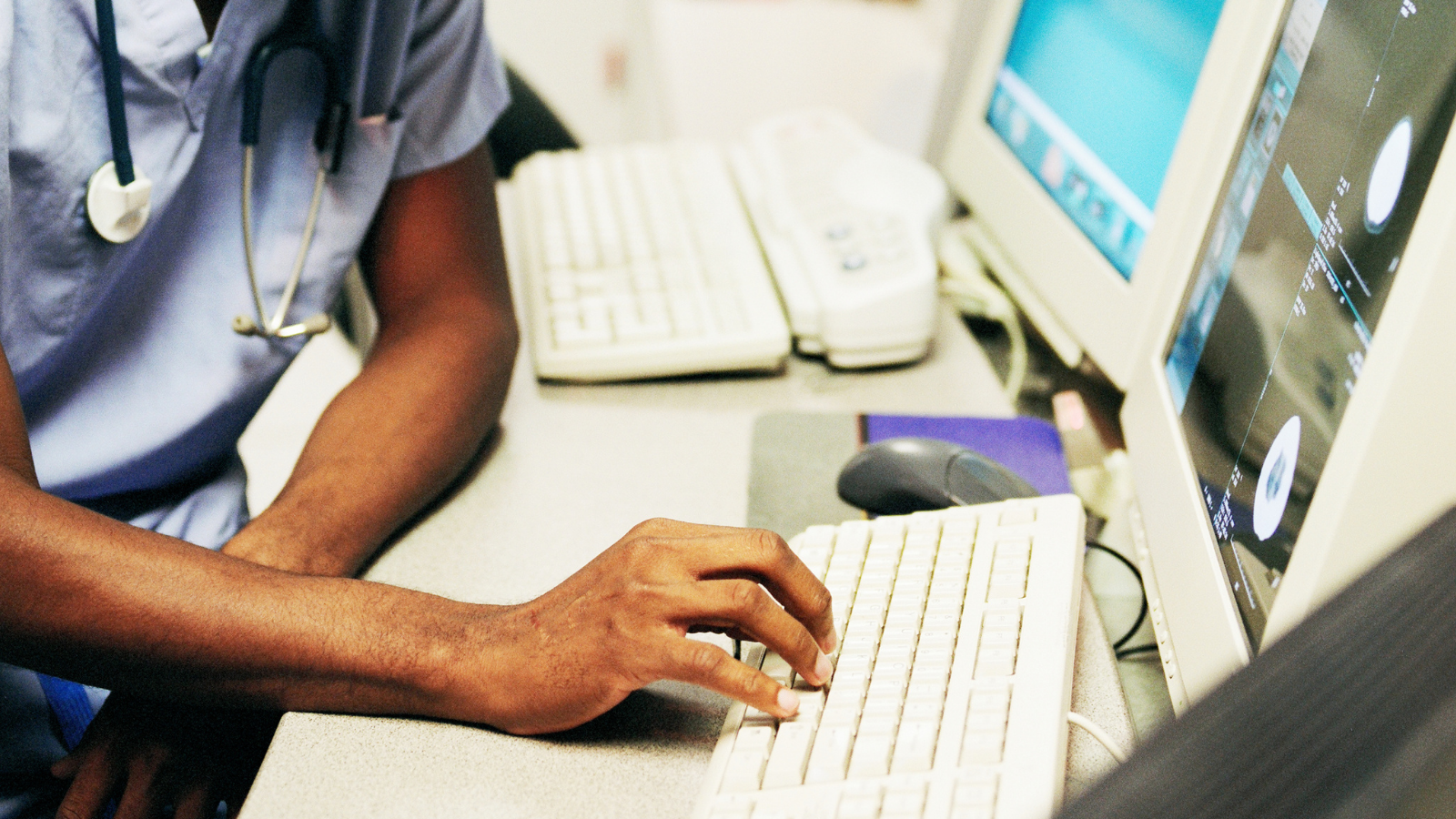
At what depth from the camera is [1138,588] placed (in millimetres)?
719

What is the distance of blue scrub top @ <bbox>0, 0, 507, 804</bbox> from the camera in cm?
66

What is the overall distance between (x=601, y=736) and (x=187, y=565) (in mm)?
229

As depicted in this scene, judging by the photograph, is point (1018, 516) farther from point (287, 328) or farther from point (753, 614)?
point (287, 328)

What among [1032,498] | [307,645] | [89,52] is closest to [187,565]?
[307,645]

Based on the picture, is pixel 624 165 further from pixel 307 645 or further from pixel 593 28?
pixel 593 28

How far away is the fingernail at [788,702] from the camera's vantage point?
50cm

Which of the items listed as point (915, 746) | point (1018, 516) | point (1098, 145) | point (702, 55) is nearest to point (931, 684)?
point (915, 746)

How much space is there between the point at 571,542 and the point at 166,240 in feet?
1.16

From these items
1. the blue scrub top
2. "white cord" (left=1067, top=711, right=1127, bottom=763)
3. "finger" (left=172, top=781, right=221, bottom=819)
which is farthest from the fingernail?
the blue scrub top

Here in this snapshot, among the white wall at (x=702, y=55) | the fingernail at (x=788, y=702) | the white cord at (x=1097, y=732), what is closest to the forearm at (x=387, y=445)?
the fingernail at (x=788, y=702)

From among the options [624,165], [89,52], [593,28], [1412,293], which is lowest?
[593,28]

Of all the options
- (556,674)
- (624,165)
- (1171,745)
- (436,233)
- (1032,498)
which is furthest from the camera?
(624,165)

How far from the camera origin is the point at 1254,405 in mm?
546

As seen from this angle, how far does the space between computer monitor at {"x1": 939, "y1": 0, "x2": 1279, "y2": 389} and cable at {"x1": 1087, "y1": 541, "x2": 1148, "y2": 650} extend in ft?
0.44
